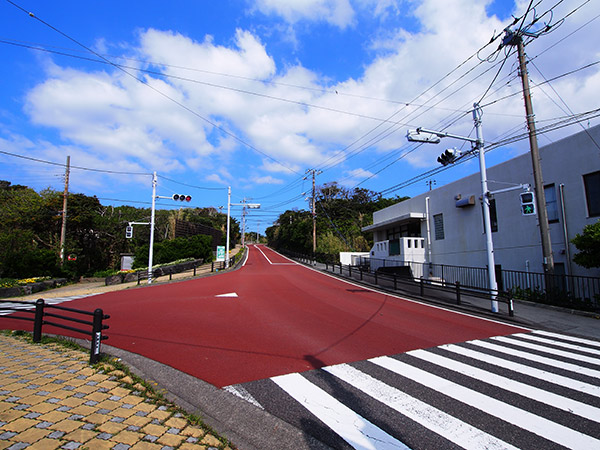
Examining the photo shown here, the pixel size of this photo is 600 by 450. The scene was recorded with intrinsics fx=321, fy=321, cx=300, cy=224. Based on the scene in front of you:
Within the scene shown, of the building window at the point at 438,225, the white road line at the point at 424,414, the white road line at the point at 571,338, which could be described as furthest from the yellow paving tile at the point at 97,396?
the building window at the point at 438,225

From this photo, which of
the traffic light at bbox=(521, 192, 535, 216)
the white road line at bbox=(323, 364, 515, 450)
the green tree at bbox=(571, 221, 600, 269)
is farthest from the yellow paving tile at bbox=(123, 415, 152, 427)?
the green tree at bbox=(571, 221, 600, 269)

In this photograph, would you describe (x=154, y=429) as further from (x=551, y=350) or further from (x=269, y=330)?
(x=551, y=350)

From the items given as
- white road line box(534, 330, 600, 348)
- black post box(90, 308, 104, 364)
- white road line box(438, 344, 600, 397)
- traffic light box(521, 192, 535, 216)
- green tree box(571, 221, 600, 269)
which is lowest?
white road line box(534, 330, 600, 348)

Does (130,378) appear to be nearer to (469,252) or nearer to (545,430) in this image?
(545,430)

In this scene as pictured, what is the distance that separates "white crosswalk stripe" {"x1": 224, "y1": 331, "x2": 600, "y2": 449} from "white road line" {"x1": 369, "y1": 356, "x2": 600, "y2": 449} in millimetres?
11

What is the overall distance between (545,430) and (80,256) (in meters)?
37.5

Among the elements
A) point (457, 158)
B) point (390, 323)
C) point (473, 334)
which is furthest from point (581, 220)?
point (390, 323)

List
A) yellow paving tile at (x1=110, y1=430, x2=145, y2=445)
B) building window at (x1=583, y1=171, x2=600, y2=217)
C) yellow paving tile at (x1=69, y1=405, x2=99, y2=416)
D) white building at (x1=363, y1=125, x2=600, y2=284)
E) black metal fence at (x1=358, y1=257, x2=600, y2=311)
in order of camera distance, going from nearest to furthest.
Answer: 1. yellow paving tile at (x1=110, y1=430, x2=145, y2=445)
2. yellow paving tile at (x1=69, y1=405, x2=99, y2=416)
3. black metal fence at (x1=358, y1=257, x2=600, y2=311)
4. building window at (x1=583, y1=171, x2=600, y2=217)
5. white building at (x1=363, y1=125, x2=600, y2=284)

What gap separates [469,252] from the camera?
768 inches

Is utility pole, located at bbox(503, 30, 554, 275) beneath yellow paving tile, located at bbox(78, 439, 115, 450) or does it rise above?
above

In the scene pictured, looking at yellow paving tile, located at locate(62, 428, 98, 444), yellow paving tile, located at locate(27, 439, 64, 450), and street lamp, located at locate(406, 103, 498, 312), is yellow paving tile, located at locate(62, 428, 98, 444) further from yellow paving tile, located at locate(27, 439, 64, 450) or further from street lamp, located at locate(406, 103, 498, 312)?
street lamp, located at locate(406, 103, 498, 312)

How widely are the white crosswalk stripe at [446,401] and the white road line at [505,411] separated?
1cm

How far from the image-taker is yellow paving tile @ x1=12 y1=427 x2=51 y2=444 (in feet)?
10.2

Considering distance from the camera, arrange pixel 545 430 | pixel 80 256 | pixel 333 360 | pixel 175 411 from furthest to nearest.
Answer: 1. pixel 80 256
2. pixel 333 360
3. pixel 175 411
4. pixel 545 430
